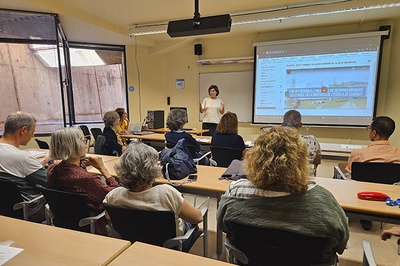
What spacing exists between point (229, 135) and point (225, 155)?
26cm

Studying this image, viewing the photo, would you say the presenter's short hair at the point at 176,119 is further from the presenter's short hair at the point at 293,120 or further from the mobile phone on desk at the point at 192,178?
the presenter's short hair at the point at 293,120

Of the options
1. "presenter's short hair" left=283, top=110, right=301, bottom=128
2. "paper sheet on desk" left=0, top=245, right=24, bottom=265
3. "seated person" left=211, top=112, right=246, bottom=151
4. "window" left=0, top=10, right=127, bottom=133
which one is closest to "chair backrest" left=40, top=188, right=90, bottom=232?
"paper sheet on desk" left=0, top=245, right=24, bottom=265

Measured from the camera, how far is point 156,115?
17.2ft

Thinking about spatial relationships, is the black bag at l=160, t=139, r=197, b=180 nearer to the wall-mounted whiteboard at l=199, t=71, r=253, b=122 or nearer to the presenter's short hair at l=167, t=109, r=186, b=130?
the presenter's short hair at l=167, t=109, r=186, b=130

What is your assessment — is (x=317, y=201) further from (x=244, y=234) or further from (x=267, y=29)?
(x=267, y=29)

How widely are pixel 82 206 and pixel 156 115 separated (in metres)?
3.81

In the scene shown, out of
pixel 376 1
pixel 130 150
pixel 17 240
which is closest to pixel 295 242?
pixel 130 150

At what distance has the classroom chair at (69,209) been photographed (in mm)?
1508

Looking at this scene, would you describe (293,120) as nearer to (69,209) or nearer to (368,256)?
(368,256)

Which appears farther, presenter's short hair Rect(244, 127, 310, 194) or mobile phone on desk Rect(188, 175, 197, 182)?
mobile phone on desk Rect(188, 175, 197, 182)

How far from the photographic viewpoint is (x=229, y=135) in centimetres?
303

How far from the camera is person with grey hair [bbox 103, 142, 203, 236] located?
4.44 ft

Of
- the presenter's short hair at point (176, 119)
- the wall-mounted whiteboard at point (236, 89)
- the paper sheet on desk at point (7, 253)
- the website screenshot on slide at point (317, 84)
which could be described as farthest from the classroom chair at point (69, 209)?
the wall-mounted whiteboard at point (236, 89)

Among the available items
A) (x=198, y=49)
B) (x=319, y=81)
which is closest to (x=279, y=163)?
(x=319, y=81)
